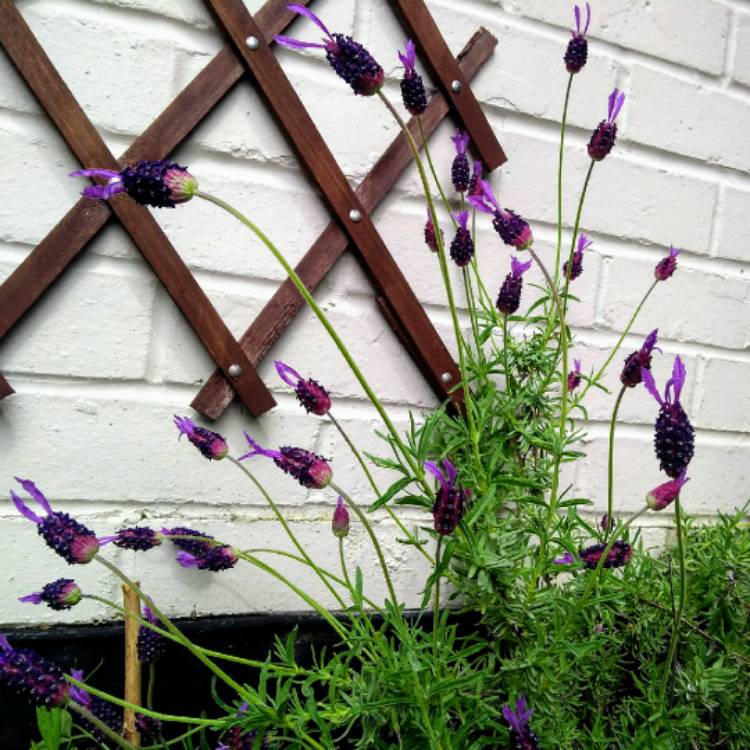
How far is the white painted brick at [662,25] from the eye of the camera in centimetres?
139

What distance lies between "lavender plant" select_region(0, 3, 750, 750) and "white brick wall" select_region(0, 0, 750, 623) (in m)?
0.08

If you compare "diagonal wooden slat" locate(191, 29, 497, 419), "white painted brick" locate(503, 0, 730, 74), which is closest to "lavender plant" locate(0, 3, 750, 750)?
"diagonal wooden slat" locate(191, 29, 497, 419)

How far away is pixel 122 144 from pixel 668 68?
1086 millimetres

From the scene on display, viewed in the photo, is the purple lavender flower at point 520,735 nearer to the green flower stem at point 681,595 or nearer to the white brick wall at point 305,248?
the green flower stem at point 681,595

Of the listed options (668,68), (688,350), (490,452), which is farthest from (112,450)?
(668,68)

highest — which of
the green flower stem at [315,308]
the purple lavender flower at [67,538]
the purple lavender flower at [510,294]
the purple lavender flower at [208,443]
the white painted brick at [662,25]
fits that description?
the white painted brick at [662,25]

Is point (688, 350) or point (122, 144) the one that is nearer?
point (122, 144)

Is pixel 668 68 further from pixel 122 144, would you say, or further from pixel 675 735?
pixel 675 735

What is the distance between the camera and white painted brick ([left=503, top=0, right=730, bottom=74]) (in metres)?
1.39

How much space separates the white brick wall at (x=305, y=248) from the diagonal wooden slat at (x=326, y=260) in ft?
0.10

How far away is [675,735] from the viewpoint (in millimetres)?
953

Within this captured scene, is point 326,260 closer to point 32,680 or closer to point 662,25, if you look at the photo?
point 32,680

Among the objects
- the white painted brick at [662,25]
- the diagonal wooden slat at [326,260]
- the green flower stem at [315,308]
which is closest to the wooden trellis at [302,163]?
the diagonal wooden slat at [326,260]

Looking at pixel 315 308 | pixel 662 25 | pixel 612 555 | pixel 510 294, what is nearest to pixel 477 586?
pixel 612 555
